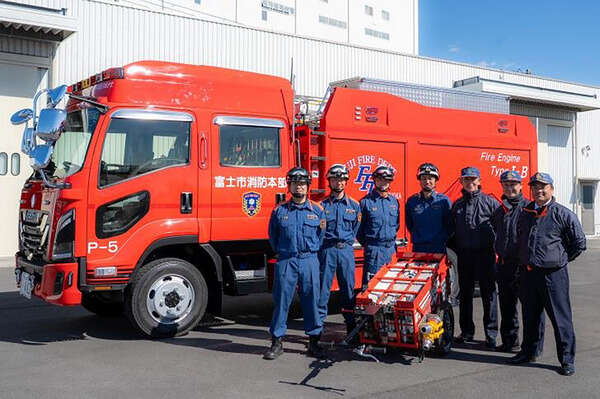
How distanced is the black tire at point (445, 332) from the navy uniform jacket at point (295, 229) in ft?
4.57

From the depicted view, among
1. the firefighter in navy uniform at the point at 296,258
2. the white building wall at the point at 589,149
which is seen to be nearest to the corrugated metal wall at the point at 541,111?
the white building wall at the point at 589,149

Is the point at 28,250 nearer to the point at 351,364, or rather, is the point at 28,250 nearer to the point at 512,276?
the point at 351,364

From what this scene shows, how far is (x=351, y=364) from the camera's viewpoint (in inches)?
230

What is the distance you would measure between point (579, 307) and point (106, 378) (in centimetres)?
680

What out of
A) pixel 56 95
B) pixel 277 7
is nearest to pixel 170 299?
pixel 56 95

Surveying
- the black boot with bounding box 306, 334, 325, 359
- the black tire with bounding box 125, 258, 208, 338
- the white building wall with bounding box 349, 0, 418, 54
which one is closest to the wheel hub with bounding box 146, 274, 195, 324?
Result: the black tire with bounding box 125, 258, 208, 338

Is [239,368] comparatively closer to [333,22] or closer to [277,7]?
[277,7]

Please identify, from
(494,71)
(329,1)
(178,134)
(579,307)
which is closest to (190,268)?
(178,134)

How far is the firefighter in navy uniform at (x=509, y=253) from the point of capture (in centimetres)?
603

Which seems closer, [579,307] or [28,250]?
[28,250]

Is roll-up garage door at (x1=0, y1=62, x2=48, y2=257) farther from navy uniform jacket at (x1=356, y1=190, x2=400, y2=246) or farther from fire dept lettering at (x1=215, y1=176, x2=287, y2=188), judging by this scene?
navy uniform jacket at (x1=356, y1=190, x2=400, y2=246)

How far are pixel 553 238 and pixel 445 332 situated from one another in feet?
4.59

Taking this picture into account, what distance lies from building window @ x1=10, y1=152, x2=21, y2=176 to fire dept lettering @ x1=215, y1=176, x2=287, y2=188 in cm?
1050

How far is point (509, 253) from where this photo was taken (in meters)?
6.05
